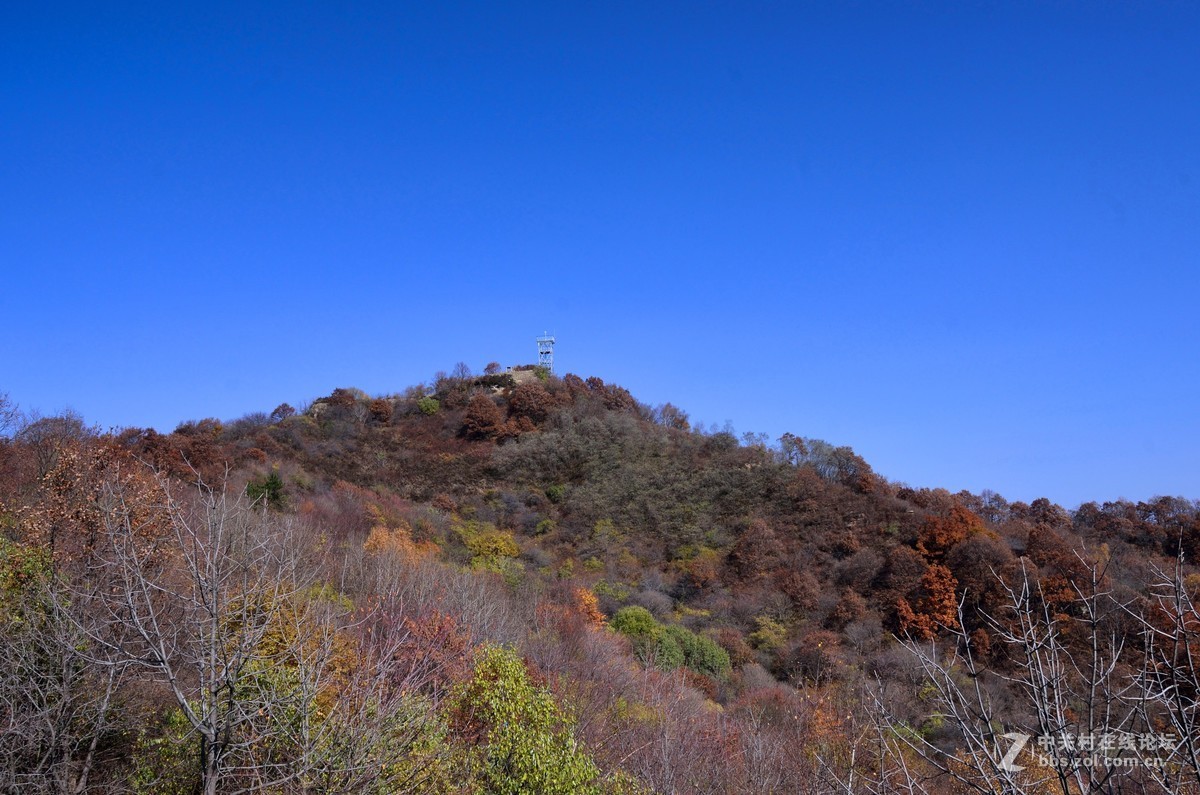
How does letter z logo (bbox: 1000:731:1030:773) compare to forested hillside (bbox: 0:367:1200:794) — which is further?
forested hillside (bbox: 0:367:1200:794)

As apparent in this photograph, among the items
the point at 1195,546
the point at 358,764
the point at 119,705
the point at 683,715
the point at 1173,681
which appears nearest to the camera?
the point at 1173,681

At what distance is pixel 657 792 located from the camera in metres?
13.5

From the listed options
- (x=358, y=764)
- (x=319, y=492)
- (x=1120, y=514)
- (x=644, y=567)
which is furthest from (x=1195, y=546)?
(x=319, y=492)

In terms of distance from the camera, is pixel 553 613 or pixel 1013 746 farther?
pixel 553 613

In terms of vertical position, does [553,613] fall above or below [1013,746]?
below

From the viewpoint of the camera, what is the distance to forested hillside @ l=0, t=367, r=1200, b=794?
7.61 metres

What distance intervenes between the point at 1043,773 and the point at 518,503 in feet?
116

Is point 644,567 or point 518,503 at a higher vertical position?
point 518,503

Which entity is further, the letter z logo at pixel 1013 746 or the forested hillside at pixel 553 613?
the forested hillside at pixel 553 613

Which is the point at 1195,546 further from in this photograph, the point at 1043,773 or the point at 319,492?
the point at 319,492

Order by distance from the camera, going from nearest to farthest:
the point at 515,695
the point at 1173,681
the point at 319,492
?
the point at 1173,681 < the point at 515,695 < the point at 319,492

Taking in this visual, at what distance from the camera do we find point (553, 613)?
26562 mm

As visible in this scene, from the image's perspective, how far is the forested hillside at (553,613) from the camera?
761 centimetres

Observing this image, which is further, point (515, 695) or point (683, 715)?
point (683, 715)
